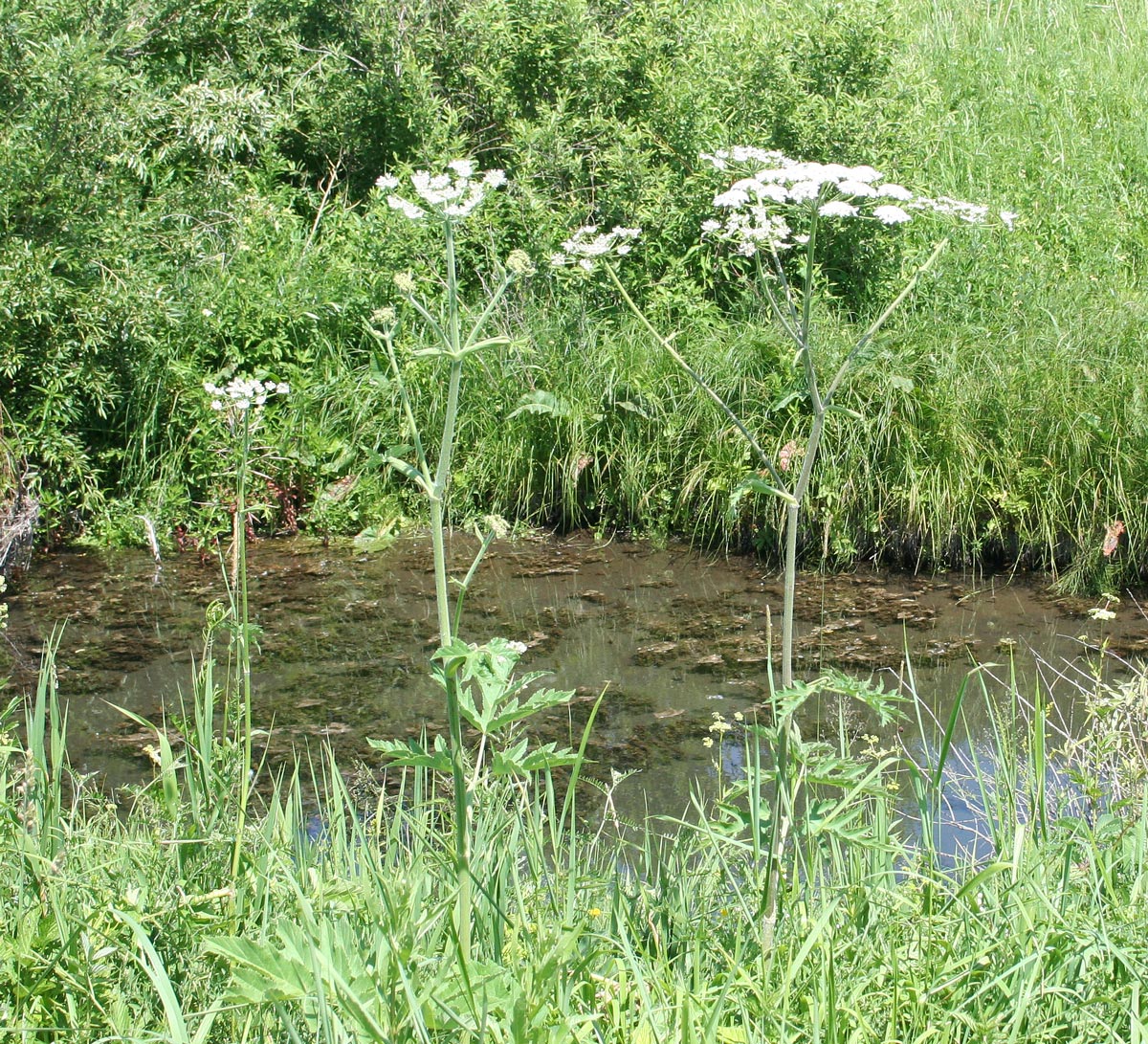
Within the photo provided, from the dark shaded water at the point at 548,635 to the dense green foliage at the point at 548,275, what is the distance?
0.42 meters

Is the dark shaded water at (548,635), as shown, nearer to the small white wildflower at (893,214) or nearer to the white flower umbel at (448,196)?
the small white wildflower at (893,214)

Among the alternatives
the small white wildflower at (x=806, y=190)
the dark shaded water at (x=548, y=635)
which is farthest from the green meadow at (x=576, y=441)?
the dark shaded water at (x=548, y=635)

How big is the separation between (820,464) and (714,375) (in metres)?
0.88

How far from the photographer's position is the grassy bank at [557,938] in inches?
63.7

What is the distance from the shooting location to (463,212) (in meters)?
1.86

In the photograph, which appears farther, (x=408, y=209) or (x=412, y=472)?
(x=408, y=209)

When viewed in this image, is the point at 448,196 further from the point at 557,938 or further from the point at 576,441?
the point at 576,441

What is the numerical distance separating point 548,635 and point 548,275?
3275 millimetres

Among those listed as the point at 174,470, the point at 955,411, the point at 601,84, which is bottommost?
the point at 174,470

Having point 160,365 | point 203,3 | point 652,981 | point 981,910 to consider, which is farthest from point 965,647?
point 203,3

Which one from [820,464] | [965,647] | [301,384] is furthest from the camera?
[301,384]

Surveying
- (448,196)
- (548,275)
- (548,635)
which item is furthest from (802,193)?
(548,275)

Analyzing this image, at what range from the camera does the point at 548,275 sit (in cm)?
805

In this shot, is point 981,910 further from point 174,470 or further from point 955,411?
point 174,470
